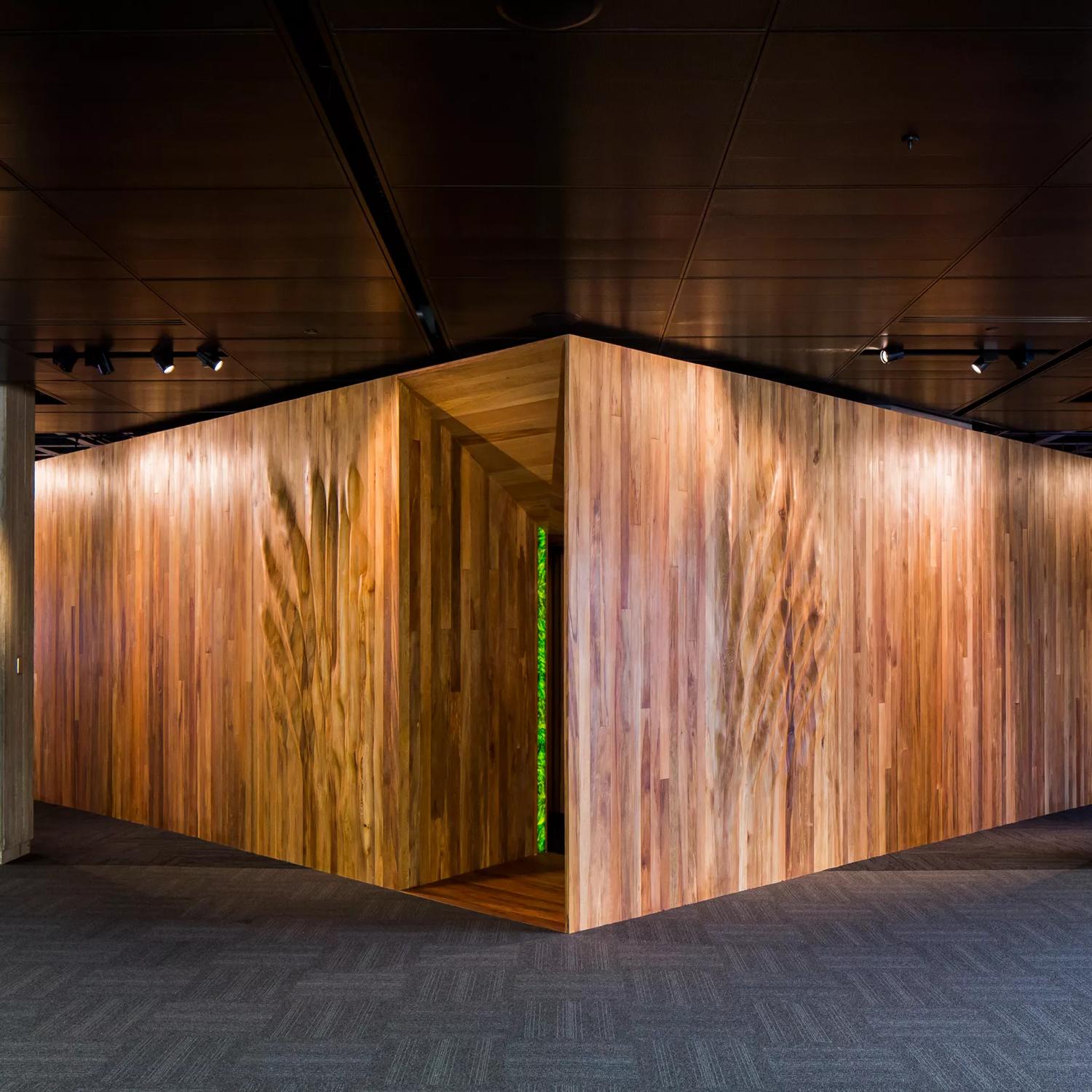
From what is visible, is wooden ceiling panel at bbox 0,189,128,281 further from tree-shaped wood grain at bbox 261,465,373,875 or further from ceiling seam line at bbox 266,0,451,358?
tree-shaped wood grain at bbox 261,465,373,875

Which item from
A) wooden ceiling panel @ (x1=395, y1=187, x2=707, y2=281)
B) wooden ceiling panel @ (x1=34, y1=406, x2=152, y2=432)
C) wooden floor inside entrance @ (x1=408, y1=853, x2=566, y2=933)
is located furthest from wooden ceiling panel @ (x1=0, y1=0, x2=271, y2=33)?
wooden ceiling panel @ (x1=34, y1=406, x2=152, y2=432)

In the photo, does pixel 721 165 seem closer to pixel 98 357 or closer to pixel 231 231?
pixel 231 231

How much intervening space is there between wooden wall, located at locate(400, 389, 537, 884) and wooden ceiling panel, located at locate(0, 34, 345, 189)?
2.81 m

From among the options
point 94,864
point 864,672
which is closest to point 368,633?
point 94,864

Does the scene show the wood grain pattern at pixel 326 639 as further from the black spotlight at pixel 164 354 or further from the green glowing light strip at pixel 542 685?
the black spotlight at pixel 164 354

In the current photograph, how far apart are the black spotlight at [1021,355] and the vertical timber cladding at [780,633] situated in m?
1.16

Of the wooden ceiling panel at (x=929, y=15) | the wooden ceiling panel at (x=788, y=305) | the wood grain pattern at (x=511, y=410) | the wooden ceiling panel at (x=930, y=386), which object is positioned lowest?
the wood grain pattern at (x=511, y=410)

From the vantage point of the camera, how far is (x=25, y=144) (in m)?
3.61

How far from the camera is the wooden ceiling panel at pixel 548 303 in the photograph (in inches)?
199

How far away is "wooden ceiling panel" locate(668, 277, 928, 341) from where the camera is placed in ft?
16.5

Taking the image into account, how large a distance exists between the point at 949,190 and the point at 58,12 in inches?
120

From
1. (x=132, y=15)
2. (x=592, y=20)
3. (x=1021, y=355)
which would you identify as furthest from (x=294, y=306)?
(x=1021, y=355)

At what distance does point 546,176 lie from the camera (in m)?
3.86

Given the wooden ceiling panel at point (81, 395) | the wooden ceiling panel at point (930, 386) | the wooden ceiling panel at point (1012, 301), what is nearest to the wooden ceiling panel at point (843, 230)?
the wooden ceiling panel at point (1012, 301)
